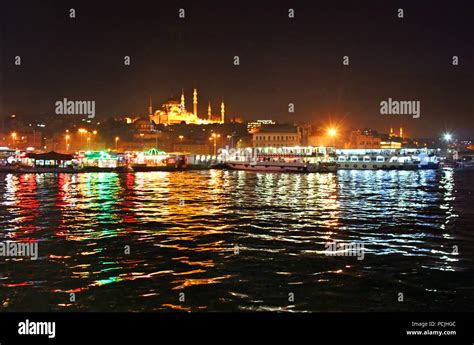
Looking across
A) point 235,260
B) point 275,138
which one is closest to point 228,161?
point 275,138

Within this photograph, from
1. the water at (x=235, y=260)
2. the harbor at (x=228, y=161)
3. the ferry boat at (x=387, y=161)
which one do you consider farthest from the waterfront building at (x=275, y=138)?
the water at (x=235, y=260)

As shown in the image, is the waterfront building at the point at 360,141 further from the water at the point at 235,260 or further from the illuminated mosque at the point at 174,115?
the water at the point at 235,260

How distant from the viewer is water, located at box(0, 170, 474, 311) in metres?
9.32

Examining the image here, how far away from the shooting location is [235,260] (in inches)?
Result: 498

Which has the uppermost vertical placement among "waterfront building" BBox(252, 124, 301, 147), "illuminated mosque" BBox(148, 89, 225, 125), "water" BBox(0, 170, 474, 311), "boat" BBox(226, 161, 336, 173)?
"illuminated mosque" BBox(148, 89, 225, 125)

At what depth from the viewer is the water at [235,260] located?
367 inches

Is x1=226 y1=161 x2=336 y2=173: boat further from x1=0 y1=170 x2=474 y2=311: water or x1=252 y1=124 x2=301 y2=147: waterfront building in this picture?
x1=0 y1=170 x2=474 y2=311: water

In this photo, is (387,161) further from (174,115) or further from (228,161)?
(174,115)

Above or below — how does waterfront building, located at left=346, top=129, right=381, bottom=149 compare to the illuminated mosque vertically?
below

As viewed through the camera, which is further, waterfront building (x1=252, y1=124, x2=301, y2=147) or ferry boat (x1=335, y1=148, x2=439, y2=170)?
waterfront building (x1=252, y1=124, x2=301, y2=147)

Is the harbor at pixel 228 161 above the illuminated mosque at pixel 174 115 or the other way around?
the other way around

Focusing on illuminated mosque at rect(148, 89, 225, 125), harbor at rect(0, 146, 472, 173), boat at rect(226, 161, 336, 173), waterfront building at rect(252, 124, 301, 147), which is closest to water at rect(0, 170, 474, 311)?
harbor at rect(0, 146, 472, 173)

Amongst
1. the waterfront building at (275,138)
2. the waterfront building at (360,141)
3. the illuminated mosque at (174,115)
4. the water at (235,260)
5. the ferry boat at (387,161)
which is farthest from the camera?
the illuminated mosque at (174,115)

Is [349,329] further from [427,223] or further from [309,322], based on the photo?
[427,223]
